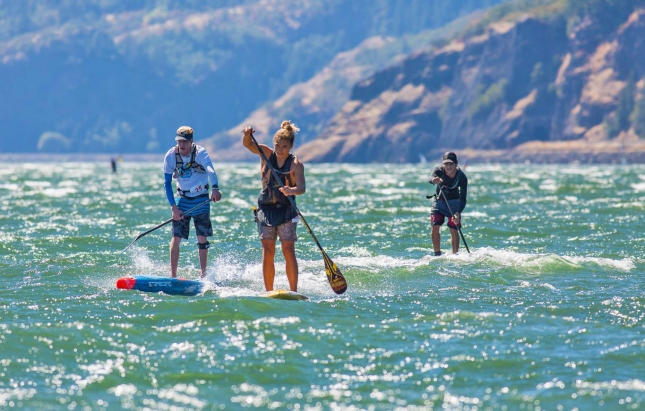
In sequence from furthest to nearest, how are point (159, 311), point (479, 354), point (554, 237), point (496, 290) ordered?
point (554, 237) < point (496, 290) < point (159, 311) < point (479, 354)

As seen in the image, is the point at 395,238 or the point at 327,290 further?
the point at 395,238

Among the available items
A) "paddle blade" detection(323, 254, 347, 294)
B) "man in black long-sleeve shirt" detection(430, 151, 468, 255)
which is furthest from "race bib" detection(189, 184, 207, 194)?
"man in black long-sleeve shirt" detection(430, 151, 468, 255)

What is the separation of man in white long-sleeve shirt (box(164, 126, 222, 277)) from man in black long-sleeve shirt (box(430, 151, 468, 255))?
505 centimetres

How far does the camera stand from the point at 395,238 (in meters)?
22.8

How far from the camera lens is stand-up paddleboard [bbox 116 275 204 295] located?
544 inches

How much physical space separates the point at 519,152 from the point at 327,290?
591ft

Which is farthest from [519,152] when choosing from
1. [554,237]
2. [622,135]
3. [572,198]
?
[554,237]

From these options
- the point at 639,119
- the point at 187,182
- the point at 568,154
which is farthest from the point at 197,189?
the point at 639,119

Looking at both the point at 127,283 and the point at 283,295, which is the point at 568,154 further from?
the point at 283,295

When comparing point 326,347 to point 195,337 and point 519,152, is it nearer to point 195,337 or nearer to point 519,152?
point 195,337

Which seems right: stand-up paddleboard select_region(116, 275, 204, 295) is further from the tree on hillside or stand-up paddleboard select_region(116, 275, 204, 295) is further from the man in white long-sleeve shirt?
the tree on hillside

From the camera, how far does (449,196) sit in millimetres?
18875

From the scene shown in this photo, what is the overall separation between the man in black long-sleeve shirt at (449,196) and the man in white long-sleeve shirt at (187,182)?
5.05 meters

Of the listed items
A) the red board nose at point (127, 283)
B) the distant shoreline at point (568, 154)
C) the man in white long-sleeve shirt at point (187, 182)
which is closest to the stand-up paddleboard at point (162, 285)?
the red board nose at point (127, 283)
